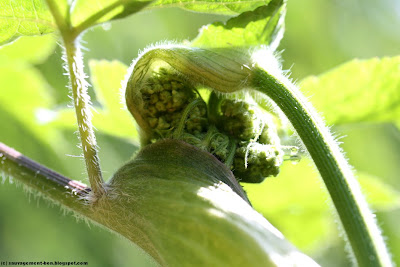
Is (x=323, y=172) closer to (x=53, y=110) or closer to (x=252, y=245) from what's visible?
(x=252, y=245)

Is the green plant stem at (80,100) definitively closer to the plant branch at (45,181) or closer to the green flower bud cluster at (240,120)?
the plant branch at (45,181)

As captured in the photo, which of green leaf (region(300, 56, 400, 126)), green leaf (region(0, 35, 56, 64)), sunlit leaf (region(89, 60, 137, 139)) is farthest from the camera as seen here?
green leaf (region(0, 35, 56, 64))

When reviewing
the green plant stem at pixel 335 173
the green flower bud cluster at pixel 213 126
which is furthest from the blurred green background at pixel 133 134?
the green plant stem at pixel 335 173

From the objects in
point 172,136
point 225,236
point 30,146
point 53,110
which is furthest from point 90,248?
point 225,236

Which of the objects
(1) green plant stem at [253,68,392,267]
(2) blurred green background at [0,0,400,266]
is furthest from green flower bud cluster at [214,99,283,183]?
(2) blurred green background at [0,0,400,266]

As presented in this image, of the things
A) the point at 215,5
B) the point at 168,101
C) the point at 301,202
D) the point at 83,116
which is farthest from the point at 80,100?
the point at 301,202

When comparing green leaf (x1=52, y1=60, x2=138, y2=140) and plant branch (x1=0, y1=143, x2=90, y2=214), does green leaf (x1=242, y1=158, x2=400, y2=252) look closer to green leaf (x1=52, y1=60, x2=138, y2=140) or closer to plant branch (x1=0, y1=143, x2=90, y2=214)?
green leaf (x1=52, y1=60, x2=138, y2=140)
